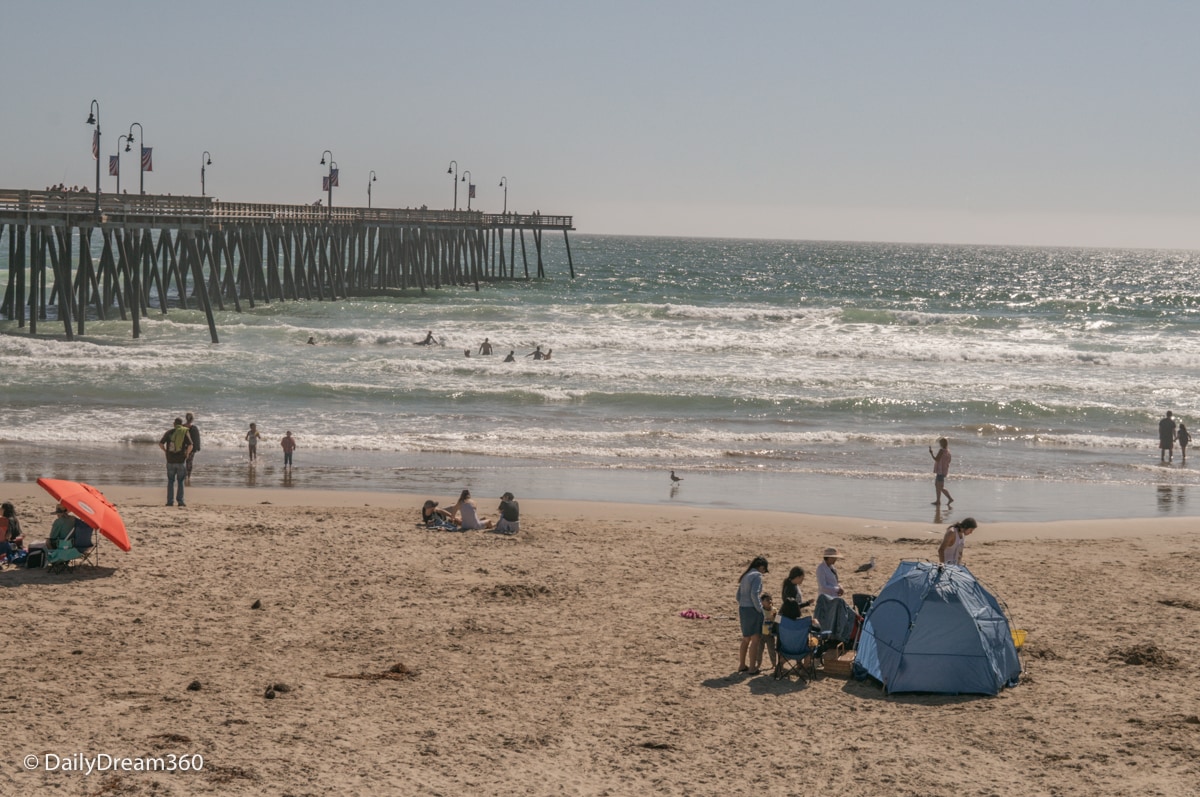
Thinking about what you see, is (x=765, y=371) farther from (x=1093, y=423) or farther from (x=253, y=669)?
(x=253, y=669)

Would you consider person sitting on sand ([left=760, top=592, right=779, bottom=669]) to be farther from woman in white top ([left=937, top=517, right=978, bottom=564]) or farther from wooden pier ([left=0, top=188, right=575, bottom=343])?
wooden pier ([left=0, top=188, right=575, bottom=343])

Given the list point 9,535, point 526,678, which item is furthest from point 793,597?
point 9,535

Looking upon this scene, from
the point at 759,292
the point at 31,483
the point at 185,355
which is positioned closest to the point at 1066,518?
the point at 31,483

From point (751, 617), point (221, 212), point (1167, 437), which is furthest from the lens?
point (221, 212)

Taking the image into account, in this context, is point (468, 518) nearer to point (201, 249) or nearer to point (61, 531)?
point (61, 531)

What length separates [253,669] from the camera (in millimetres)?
9469

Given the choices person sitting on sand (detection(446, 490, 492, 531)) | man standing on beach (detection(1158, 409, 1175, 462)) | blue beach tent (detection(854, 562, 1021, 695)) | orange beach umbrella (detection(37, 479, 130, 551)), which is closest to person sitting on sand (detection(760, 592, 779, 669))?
blue beach tent (detection(854, 562, 1021, 695))

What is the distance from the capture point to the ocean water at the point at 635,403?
63.8 feet

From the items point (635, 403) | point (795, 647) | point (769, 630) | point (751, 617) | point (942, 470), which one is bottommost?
point (795, 647)

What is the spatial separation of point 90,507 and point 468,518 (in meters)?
4.39

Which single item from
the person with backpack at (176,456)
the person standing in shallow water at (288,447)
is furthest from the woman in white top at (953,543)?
the person standing in shallow water at (288,447)

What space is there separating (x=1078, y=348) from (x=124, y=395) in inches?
1247

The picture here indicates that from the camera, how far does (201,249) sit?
43.9 metres

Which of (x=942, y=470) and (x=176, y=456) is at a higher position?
(x=176, y=456)
